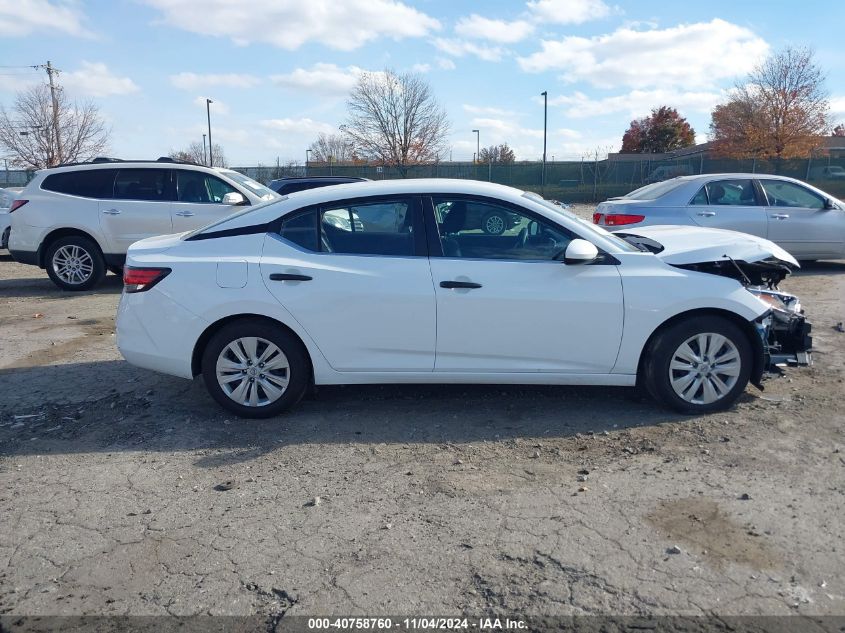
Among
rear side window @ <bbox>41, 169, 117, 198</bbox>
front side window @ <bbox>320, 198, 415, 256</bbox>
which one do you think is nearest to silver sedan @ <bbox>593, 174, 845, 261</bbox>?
front side window @ <bbox>320, 198, 415, 256</bbox>

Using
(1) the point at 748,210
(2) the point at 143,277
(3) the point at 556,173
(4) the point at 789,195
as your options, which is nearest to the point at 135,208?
(2) the point at 143,277

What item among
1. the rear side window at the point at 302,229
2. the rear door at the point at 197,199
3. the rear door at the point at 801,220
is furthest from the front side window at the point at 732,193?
the rear side window at the point at 302,229

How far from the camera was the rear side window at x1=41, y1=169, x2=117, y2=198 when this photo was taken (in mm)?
10656

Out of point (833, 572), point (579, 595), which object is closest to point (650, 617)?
point (579, 595)

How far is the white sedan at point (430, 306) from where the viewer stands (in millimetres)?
4875

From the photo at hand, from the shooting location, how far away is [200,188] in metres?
10.9

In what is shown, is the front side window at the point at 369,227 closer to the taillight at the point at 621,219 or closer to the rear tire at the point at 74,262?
the taillight at the point at 621,219

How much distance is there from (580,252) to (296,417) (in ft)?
7.58

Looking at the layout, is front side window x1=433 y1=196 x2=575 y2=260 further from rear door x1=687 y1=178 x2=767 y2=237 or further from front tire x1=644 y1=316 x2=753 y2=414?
rear door x1=687 y1=178 x2=767 y2=237

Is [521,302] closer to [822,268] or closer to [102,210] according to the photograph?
[102,210]

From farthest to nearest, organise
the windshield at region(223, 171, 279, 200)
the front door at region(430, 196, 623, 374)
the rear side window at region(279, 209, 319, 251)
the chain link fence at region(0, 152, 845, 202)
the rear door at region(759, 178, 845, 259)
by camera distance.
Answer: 1. the chain link fence at region(0, 152, 845, 202)
2. the windshield at region(223, 171, 279, 200)
3. the rear door at region(759, 178, 845, 259)
4. the rear side window at region(279, 209, 319, 251)
5. the front door at region(430, 196, 623, 374)

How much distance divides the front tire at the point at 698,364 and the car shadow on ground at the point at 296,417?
192 millimetres

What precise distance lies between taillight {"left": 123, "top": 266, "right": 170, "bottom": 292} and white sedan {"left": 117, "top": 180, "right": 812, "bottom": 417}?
0.01 m

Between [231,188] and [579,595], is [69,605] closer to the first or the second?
[579,595]
